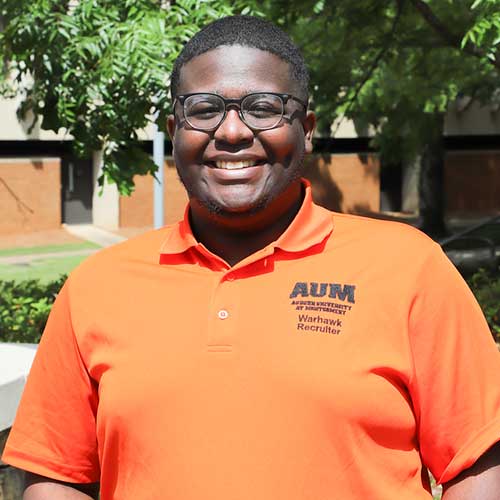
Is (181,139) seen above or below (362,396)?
above

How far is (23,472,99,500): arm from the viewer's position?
231 cm

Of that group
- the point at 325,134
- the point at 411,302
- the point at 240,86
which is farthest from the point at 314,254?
the point at 325,134

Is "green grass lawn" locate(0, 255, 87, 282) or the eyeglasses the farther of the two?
"green grass lawn" locate(0, 255, 87, 282)

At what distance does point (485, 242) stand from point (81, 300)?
1262 cm

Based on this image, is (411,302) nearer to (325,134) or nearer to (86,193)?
(325,134)

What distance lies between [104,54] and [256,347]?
5.66 m

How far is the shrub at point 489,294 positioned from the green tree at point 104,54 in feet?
13.0

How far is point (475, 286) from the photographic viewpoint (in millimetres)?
11680

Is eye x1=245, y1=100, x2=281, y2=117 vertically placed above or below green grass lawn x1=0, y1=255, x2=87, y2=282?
above

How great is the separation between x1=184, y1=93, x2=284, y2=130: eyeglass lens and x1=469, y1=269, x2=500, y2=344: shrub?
25.3 feet

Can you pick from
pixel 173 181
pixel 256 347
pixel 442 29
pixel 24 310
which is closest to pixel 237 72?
pixel 256 347

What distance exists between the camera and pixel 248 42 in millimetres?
2279

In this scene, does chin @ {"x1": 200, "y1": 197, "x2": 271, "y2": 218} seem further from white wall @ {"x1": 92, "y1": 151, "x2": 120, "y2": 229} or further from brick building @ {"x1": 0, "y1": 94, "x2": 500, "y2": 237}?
white wall @ {"x1": 92, "y1": 151, "x2": 120, "y2": 229}

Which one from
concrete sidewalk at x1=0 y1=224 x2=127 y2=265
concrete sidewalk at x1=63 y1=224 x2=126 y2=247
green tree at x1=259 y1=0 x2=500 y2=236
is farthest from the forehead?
concrete sidewalk at x1=63 y1=224 x2=126 y2=247
